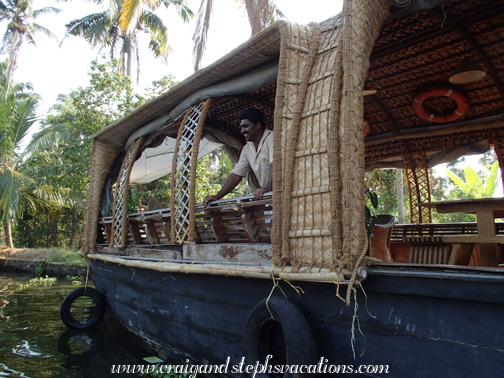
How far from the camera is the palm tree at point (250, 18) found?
8703mm

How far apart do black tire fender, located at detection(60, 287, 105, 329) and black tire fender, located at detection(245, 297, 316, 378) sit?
3.64m

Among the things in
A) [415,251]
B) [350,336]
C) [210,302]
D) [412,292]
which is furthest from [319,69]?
[415,251]

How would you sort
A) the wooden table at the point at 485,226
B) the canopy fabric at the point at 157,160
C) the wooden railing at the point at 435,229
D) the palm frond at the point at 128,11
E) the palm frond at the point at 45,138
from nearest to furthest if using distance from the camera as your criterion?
the wooden table at the point at 485,226 → the wooden railing at the point at 435,229 → the canopy fabric at the point at 157,160 → the palm frond at the point at 128,11 → the palm frond at the point at 45,138

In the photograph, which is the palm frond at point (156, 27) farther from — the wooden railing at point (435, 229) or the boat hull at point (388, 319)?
the boat hull at point (388, 319)

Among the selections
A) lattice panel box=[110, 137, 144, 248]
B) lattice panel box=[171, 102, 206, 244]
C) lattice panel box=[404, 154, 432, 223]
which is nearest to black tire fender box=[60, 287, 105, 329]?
lattice panel box=[110, 137, 144, 248]

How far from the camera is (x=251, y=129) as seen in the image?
11.9ft

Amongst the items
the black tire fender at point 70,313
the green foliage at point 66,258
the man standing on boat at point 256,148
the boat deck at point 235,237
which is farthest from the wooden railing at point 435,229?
the green foliage at point 66,258

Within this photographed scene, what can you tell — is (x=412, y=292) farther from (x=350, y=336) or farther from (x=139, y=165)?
(x=139, y=165)

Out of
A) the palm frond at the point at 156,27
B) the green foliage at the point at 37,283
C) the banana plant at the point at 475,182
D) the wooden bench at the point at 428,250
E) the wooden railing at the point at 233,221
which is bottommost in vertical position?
the green foliage at the point at 37,283

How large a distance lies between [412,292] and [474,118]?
3290 mm

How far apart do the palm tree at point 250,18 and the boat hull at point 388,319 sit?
7.20 meters

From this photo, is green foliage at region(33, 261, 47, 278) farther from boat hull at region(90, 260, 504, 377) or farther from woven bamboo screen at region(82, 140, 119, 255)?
boat hull at region(90, 260, 504, 377)

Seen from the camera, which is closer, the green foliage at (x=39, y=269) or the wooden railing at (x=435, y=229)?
the wooden railing at (x=435, y=229)

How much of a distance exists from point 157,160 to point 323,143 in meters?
4.66
